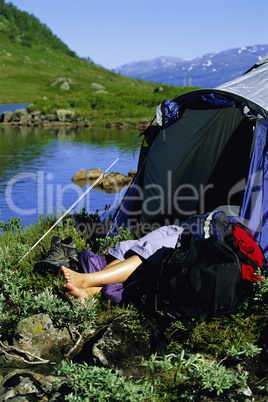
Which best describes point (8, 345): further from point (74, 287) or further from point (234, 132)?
point (234, 132)

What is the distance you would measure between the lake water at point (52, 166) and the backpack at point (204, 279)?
442 centimetres

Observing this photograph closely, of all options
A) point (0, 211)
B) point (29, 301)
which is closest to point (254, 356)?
point (29, 301)

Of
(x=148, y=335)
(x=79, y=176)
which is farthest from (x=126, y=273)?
(x=79, y=176)

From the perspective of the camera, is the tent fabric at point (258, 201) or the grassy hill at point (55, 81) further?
the grassy hill at point (55, 81)

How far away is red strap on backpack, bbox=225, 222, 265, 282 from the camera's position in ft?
13.1

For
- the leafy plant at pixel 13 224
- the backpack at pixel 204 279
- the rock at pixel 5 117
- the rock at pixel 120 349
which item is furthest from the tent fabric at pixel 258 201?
the rock at pixel 5 117

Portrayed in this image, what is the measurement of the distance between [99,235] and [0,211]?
15.6ft

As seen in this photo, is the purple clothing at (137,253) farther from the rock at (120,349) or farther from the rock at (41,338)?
the rock at (41,338)

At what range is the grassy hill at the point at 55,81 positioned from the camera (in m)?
39.9

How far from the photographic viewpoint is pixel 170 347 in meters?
3.83

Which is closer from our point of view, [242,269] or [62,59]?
[242,269]

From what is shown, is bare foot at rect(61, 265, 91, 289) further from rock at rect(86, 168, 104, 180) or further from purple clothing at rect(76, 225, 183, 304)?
rock at rect(86, 168, 104, 180)

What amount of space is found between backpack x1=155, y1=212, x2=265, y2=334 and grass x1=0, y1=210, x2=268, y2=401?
0.15 metres

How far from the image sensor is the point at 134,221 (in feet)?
21.8
